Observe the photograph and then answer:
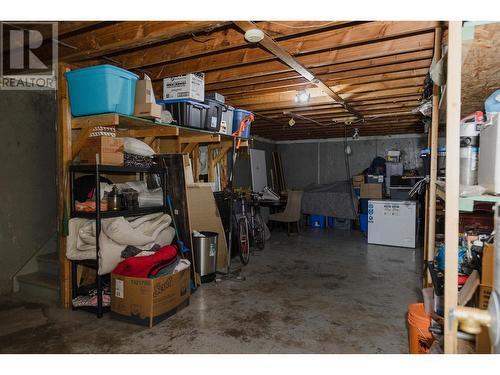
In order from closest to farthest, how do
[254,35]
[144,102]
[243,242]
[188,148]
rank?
1. [254,35]
2. [144,102]
3. [188,148]
4. [243,242]

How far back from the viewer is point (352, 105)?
4.81m

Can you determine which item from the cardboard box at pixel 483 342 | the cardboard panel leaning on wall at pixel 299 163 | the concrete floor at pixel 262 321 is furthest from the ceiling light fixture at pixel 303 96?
the cardboard panel leaning on wall at pixel 299 163

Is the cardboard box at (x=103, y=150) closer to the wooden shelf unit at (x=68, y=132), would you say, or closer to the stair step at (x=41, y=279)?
the wooden shelf unit at (x=68, y=132)

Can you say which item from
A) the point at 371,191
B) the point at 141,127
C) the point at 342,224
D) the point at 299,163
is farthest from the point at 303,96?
the point at 299,163

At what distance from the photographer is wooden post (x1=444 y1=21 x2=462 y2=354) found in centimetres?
111

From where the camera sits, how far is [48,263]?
12.0ft

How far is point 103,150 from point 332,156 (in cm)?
714

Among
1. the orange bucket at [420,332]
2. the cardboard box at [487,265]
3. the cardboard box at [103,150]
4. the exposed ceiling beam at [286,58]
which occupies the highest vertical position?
the exposed ceiling beam at [286,58]

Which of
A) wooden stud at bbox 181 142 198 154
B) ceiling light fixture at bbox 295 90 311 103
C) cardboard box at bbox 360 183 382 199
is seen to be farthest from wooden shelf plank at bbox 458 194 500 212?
cardboard box at bbox 360 183 382 199

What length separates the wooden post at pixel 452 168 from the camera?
111cm

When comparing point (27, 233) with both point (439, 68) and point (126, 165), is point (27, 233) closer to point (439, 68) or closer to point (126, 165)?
point (126, 165)

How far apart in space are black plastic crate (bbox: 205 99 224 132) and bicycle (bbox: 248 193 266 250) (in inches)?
85.5

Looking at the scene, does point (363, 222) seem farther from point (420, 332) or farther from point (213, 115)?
point (420, 332)

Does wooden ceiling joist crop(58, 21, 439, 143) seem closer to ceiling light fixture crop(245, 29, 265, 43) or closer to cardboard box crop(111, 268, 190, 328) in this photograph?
ceiling light fixture crop(245, 29, 265, 43)
